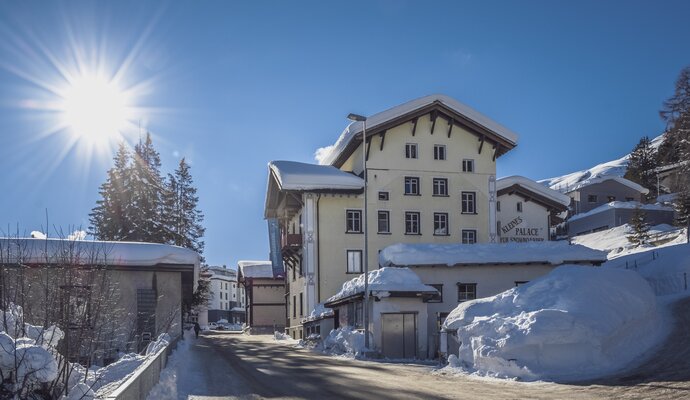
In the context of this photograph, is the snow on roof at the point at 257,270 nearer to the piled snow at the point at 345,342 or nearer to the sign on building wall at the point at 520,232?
the sign on building wall at the point at 520,232

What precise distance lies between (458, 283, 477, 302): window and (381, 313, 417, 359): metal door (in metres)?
6.32

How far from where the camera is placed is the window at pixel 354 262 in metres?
44.4

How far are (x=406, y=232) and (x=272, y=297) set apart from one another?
26.2 metres

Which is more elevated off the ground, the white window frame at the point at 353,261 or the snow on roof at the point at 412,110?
the snow on roof at the point at 412,110

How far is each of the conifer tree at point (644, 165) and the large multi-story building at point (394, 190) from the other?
3967 cm

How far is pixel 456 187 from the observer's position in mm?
47375

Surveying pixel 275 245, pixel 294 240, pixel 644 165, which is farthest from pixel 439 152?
pixel 644 165

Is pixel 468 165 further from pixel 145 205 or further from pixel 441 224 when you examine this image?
pixel 145 205

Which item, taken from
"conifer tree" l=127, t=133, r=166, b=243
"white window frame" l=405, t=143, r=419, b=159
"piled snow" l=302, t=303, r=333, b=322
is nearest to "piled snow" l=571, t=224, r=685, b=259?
"white window frame" l=405, t=143, r=419, b=159

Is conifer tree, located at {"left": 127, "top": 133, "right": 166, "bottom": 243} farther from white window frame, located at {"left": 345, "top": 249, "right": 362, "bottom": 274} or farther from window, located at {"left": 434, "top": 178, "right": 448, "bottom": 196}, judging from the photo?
window, located at {"left": 434, "top": 178, "right": 448, "bottom": 196}

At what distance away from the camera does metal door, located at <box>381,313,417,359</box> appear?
28.8 metres

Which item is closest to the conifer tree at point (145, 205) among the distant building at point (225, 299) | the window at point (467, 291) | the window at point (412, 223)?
the window at point (412, 223)

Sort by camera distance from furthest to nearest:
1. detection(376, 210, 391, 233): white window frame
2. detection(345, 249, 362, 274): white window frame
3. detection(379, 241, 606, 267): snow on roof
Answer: detection(376, 210, 391, 233): white window frame < detection(345, 249, 362, 274): white window frame < detection(379, 241, 606, 267): snow on roof

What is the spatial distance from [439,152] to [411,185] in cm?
319
